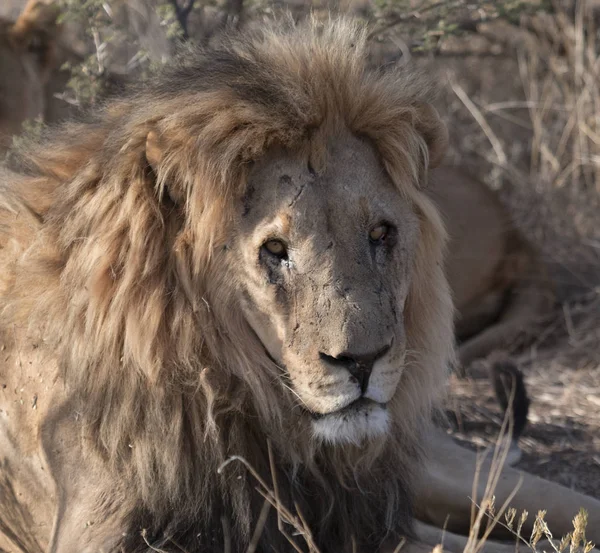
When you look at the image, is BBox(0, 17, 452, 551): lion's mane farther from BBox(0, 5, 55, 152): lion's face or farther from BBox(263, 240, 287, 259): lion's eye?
BBox(0, 5, 55, 152): lion's face

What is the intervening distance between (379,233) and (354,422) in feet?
1.63

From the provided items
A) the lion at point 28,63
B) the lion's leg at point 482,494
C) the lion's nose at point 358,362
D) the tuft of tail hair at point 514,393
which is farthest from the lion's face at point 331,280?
the lion at point 28,63

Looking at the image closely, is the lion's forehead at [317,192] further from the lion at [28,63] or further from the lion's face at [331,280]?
the lion at [28,63]

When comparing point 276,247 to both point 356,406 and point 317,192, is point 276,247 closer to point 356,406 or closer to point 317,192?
point 317,192

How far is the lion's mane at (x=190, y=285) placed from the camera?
2.52 meters

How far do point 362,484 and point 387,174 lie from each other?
0.85 metres

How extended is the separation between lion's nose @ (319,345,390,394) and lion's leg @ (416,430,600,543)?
1.14 meters

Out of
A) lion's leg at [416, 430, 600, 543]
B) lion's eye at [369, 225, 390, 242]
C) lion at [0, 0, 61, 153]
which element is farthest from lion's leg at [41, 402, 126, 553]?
lion at [0, 0, 61, 153]

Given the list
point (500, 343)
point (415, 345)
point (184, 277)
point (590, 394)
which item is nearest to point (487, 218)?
point (500, 343)

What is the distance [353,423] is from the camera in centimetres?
237

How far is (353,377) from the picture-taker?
232cm

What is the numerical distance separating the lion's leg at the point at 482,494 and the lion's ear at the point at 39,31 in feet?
10.9

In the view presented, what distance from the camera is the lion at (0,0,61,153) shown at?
18.0 ft

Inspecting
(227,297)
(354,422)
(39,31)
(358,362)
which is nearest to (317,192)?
(227,297)
